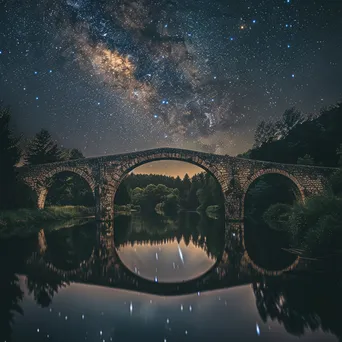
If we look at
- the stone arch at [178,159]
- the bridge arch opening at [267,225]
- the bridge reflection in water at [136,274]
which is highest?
the stone arch at [178,159]

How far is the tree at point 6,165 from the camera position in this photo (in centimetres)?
2306

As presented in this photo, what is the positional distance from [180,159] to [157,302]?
2376 centimetres

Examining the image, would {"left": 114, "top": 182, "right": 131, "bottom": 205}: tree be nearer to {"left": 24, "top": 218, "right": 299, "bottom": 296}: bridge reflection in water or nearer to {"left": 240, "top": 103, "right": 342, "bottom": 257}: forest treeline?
{"left": 240, "top": 103, "right": 342, "bottom": 257}: forest treeline

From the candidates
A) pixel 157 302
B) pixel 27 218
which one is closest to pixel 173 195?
pixel 27 218

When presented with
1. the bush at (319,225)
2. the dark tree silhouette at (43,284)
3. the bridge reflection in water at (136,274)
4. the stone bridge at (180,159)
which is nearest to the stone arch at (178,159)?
the stone bridge at (180,159)

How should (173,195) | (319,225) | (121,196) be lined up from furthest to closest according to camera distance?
(173,195) → (121,196) → (319,225)

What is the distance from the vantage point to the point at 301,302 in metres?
5.50

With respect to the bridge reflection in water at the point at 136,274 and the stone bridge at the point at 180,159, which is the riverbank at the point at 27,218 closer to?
the stone bridge at the point at 180,159

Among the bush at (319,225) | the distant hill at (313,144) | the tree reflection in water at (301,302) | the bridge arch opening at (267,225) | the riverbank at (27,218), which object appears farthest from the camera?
the distant hill at (313,144)

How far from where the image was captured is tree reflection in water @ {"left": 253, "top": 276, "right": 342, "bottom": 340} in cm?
456

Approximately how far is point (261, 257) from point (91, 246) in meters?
6.45

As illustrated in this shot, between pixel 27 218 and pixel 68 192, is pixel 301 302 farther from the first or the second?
pixel 68 192

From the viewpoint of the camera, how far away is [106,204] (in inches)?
1121

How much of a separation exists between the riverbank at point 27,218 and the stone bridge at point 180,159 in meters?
3.09
